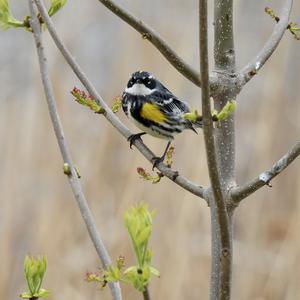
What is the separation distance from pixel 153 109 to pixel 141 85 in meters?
0.15

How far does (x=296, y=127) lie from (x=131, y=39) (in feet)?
2.80

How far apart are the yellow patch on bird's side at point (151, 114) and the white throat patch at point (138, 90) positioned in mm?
90

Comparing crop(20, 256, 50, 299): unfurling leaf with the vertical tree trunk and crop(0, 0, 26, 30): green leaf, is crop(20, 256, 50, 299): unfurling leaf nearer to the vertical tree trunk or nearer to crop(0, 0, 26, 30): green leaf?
the vertical tree trunk

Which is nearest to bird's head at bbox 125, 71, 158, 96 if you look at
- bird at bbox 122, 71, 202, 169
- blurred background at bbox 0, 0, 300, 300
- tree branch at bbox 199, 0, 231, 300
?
bird at bbox 122, 71, 202, 169

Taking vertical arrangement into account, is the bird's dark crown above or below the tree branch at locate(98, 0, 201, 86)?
above

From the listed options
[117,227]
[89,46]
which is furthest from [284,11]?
[89,46]

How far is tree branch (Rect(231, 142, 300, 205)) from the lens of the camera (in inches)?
40.2

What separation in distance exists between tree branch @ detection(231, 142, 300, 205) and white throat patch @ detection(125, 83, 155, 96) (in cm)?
105

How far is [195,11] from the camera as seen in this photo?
2.89 m

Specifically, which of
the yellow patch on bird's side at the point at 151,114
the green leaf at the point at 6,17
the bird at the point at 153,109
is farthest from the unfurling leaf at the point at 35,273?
the yellow patch on bird's side at the point at 151,114

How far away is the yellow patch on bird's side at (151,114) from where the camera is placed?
1974mm

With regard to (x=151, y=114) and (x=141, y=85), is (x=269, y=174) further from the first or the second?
(x=141, y=85)

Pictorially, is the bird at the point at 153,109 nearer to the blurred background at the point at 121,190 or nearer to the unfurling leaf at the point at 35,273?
the blurred background at the point at 121,190

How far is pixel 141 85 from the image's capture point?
2.14m
